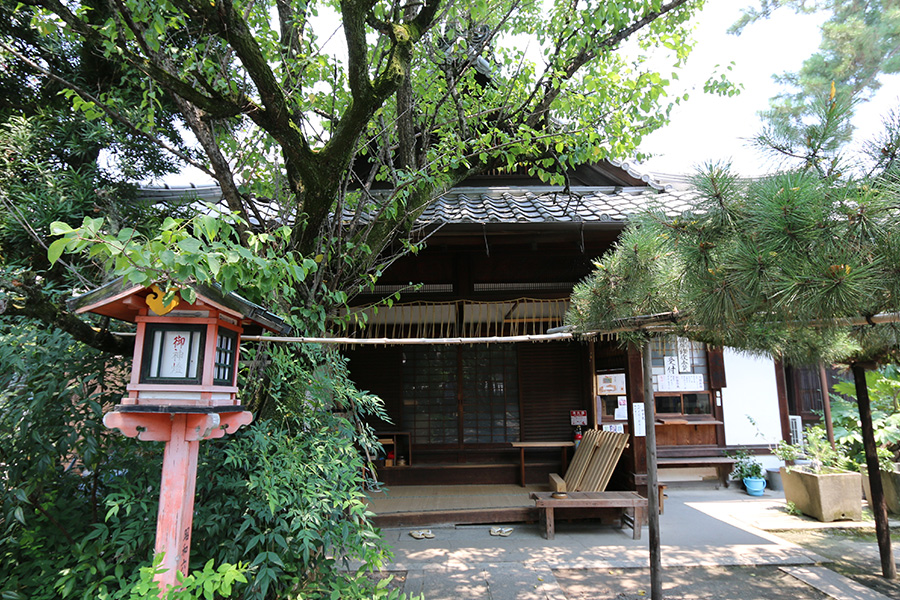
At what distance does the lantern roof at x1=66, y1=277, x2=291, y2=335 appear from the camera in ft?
7.86

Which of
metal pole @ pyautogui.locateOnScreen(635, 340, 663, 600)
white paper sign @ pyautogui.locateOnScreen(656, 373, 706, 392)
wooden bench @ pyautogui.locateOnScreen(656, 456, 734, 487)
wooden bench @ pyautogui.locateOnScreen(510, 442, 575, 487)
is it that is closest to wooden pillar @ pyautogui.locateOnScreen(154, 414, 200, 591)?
metal pole @ pyautogui.locateOnScreen(635, 340, 663, 600)

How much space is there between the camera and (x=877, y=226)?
6.67 ft

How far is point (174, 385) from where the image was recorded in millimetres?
2508

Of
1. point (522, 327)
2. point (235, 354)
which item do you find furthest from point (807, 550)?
point (235, 354)

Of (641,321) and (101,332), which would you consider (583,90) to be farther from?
(101,332)

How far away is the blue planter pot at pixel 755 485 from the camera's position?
322 inches

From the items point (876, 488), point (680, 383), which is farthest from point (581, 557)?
point (680, 383)

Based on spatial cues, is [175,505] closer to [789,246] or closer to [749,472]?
[789,246]

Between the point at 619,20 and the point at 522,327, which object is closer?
the point at 619,20

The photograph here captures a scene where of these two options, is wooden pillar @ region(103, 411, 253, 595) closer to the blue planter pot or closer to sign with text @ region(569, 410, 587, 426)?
sign with text @ region(569, 410, 587, 426)

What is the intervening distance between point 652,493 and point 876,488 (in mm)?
3303

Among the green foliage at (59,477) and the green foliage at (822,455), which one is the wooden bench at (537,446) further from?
the green foliage at (59,477)

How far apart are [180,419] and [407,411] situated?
18.3ft

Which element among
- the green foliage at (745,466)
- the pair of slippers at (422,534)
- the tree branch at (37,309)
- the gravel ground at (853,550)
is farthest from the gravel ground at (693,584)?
the tree branch at (37,309)
